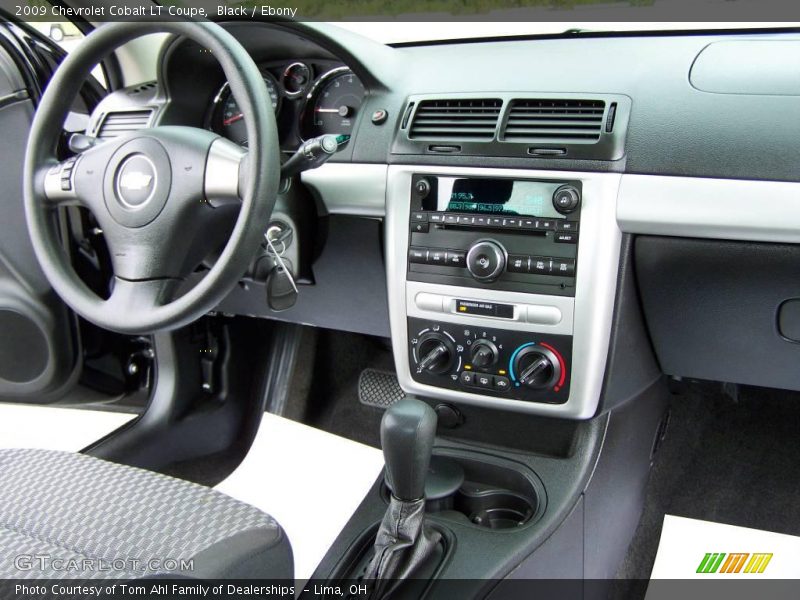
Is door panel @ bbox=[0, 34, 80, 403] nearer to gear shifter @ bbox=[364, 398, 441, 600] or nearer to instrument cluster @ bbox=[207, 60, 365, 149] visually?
instrument cluster @ bbox=[207, 60, 365, 149]

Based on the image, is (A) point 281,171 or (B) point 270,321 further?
(B) point 270,321

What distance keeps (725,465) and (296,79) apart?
1175 millimetres

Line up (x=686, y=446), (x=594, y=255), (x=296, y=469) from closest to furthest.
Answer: (x=594, y=255) → (x=686, y=446) → (x=296, y=469)

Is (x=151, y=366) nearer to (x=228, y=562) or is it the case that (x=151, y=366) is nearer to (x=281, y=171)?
(x=281, y=171)

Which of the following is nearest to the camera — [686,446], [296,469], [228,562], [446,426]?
[228,562]

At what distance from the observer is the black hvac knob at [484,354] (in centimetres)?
121

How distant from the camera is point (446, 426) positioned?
4.47 ft

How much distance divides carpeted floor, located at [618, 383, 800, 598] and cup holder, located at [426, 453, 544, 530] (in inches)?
16.4

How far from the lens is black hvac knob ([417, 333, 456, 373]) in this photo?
1.25 metres

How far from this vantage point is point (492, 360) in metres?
1.21

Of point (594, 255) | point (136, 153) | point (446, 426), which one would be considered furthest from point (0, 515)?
point (594, 255)

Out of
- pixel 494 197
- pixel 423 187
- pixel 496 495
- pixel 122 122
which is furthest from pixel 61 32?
pixel 496 495

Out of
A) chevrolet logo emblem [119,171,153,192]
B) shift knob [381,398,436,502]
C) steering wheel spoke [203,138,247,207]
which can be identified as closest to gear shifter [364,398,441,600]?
shift knob [381,398,436,502]

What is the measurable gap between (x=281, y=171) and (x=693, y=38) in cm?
68
